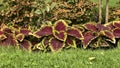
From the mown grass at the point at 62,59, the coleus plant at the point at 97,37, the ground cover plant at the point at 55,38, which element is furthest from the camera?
the coleus plant at the point at 97,37

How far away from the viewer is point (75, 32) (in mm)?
6215

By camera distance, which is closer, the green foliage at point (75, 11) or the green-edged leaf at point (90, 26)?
the green-edged leaf at point (90, 26)

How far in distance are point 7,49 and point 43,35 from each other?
26.3 inches

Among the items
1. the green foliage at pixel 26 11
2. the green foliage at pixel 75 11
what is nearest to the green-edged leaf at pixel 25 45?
the green foliage at pixel 26 11

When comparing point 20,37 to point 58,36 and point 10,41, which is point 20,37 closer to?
point 10,41

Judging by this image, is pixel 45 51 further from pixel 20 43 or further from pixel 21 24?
pixel 21 24

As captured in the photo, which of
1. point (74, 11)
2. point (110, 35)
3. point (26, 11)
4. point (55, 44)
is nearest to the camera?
point (55, 44)

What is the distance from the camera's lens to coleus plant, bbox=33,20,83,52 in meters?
6.04

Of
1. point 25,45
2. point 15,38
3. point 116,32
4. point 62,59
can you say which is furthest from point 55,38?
point 116,32

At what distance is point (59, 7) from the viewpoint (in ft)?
24.6

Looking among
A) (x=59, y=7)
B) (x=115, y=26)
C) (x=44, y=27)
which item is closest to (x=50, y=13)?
(x=59, y=7)

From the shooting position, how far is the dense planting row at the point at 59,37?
608cm

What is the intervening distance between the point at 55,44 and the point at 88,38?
0.60 meters

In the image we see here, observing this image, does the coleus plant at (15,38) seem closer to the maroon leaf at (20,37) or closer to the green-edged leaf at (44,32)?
the maroon leaf at (20,37)
